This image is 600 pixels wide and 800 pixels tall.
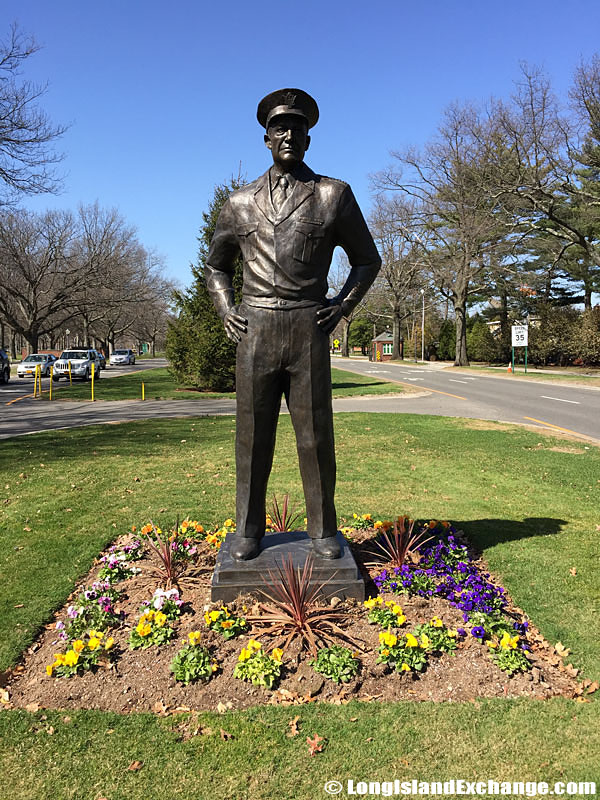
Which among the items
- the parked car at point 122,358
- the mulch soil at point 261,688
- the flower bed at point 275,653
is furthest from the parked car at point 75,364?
the mulch soil at point 261,688

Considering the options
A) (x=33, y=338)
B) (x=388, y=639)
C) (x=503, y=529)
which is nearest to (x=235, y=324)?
(x=388, y=639)

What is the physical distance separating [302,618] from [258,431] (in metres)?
1.25

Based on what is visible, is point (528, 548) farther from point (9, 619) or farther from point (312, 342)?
point (9, 619)

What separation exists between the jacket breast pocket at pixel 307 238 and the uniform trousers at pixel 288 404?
33 centimetres

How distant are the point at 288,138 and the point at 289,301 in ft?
3.43

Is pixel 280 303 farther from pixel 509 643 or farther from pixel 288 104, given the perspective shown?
pixel 509 643

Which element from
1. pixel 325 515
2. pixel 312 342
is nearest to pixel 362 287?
pixel 312 342

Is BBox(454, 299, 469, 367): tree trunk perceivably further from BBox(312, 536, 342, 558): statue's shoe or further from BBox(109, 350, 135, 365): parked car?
BBox(312, 536, 342, 558): statue's shoe

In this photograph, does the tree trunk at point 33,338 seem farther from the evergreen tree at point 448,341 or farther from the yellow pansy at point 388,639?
the evergreen tree at point 448,341

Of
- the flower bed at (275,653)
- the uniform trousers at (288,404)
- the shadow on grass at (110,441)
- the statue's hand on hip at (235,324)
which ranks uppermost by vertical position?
the statue's hand on hip at (235,324)

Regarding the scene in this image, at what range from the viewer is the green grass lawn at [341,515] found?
2.55 meters

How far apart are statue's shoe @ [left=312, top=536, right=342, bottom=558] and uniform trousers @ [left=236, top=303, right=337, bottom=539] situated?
44 mm

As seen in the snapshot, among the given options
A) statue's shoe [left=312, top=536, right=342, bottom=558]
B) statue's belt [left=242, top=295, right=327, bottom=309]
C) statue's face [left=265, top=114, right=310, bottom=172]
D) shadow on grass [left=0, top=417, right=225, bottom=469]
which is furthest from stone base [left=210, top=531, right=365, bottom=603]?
shadow on grass [left=0, top=417, right=225, bottom=469]

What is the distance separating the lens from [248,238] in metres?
3.87
